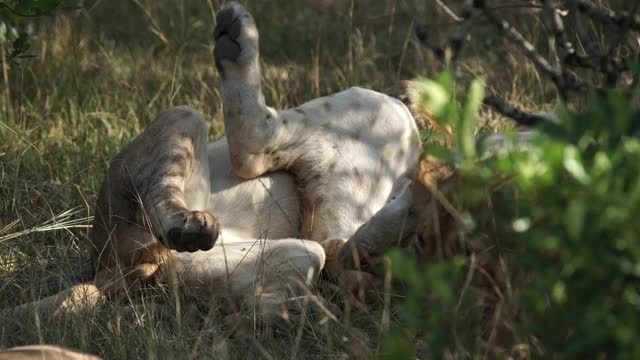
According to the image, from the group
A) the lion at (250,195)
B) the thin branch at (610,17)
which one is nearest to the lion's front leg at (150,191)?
the lion at (250,195)

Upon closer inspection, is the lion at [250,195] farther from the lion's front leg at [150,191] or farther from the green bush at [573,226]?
the green bush at [573,226]

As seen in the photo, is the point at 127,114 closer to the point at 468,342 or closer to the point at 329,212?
the point at 329,212

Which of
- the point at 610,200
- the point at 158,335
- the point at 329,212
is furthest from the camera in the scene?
the point at 329,212

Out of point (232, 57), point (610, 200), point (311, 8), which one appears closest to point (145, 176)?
point (232, 57)

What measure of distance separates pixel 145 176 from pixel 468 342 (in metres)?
Answer: 1.47

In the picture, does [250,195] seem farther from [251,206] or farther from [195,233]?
[195,233]

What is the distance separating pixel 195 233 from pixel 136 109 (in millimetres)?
2297

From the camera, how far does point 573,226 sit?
1630 millimetres

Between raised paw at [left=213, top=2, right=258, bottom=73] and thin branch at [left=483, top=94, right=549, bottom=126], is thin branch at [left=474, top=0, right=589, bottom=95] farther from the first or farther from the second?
raised paw at [left=213, top=2, right=258, bottom=73]

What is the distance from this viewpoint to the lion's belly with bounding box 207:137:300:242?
348 centimetres

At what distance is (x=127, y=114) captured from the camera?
201 inches

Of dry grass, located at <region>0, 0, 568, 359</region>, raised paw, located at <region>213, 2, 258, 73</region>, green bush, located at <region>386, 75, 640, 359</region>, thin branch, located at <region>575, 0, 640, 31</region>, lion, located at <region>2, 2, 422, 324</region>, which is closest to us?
green bush, located at <region>386, 75, 640, 359</region>

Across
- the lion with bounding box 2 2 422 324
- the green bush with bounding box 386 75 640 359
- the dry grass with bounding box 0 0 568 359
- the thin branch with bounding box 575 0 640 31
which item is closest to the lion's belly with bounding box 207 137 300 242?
the lion with bounding box 2 2 422 324

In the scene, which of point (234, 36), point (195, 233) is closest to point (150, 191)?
point (195, 233)
